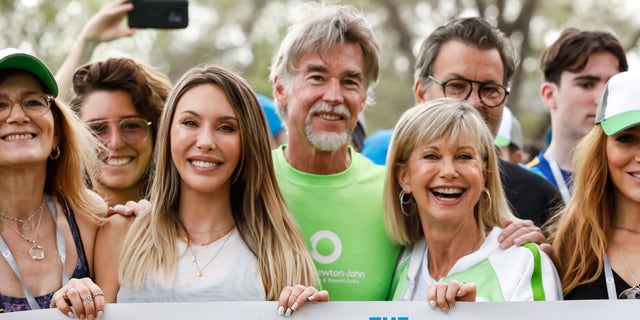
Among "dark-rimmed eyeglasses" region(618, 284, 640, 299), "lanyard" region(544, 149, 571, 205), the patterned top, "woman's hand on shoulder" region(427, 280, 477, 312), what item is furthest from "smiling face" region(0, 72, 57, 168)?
"lanyard" region(544, 149, 571, 205)

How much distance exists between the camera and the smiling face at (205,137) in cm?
439

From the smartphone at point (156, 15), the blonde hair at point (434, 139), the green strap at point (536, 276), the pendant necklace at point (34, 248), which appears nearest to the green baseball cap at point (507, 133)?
the blonde hair at point (434, 139)

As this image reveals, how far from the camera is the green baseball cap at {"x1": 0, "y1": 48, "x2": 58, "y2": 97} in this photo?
4125mm

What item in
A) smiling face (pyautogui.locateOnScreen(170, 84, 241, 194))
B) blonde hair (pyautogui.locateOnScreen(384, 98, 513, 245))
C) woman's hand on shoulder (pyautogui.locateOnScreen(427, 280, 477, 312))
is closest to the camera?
woman's hand on shoulder (pyautogui.locateOnScreen(427, 280, 477, 312))

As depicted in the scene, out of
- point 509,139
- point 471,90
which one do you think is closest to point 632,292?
point 471,90

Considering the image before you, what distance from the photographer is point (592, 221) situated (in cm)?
433

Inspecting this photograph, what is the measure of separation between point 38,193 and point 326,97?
157cm

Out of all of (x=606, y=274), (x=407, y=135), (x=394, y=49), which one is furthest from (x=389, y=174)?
(x=394, y=49)

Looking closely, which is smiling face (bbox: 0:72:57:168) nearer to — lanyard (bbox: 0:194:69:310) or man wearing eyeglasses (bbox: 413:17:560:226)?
lanyard (bbox: 0:194:69:310)

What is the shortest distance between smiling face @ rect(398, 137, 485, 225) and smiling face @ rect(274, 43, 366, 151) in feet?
2.13

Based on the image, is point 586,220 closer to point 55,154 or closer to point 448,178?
point 448,178

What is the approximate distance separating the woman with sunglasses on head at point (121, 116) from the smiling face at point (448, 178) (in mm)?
1693

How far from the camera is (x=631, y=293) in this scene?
13.5 feet

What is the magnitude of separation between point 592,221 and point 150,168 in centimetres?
244
